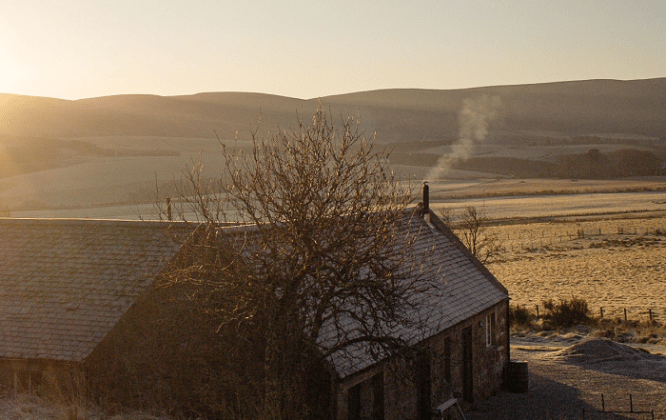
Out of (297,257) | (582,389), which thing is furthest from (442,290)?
(297,257)

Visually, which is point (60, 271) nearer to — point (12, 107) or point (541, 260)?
point (541, 260)

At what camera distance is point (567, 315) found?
28.6m

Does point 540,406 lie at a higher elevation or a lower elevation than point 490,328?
lower

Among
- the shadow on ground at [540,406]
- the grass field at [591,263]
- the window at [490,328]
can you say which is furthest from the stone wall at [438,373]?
the grass field at [591,263]

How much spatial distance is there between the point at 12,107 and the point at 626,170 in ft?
418

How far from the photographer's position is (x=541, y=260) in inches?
1745

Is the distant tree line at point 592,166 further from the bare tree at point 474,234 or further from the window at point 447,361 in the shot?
the window at point 447,361

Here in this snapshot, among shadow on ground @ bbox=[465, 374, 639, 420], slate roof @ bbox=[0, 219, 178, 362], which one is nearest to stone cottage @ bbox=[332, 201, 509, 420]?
shadow on ground @ bbox=[465, 374, 639, 420]

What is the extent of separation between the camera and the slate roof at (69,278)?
14070 millimetres

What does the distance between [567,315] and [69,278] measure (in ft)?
65.7

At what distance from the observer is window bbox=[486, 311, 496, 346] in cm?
2000

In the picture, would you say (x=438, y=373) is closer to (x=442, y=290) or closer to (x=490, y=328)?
(x=442, y=290)

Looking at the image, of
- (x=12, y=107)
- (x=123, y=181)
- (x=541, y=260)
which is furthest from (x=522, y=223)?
(x=12, y=107)

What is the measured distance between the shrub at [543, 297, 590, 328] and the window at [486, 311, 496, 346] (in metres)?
8.90
